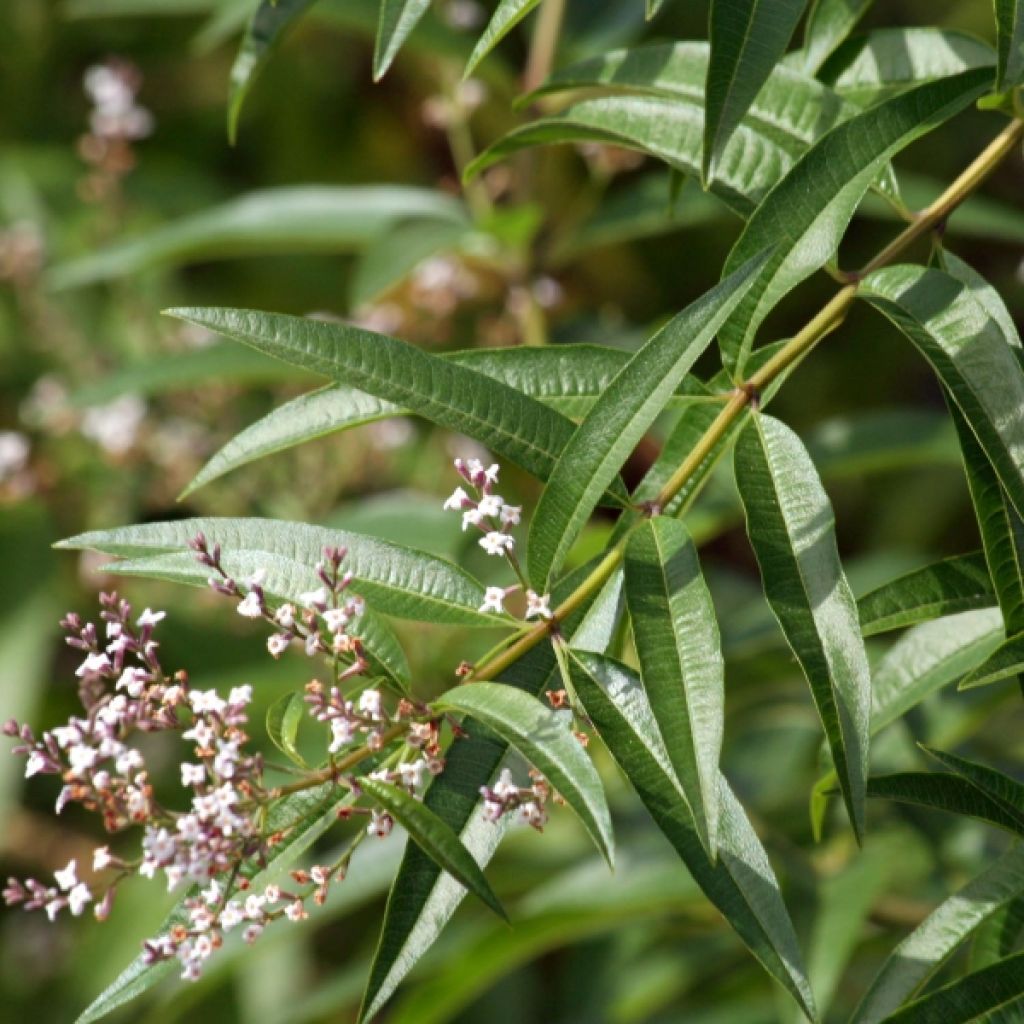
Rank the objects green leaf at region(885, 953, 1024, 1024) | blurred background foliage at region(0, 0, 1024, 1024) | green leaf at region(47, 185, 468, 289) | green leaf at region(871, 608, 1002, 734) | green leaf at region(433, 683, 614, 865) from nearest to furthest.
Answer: green leaf at region(433, 683, 614, 865) < green leaf at region(885, 953, 1024, 1024) < green leaf at region(871, 608, 1002, 734) < blurred background foliage at region(0, 0, 1024, 1024) < green leaf at region(47, 185, 468, 289)

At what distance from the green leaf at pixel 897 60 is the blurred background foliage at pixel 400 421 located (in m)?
0.19

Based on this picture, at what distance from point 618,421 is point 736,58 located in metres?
0.21

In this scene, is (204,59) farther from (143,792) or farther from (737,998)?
(143,792)

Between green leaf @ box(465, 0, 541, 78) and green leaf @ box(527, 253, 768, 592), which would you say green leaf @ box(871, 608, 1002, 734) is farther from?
green leaf @ box(465, 0, 541, 78)

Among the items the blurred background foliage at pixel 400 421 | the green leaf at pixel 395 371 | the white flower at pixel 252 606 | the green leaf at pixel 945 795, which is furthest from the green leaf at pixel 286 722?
the blurred background foliage at pixel 400 421

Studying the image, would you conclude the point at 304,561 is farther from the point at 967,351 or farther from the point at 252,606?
the point at 967,351

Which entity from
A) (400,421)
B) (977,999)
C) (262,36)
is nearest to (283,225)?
(400,421)

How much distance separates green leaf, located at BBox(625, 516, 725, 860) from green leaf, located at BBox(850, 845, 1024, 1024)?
0.20 meters

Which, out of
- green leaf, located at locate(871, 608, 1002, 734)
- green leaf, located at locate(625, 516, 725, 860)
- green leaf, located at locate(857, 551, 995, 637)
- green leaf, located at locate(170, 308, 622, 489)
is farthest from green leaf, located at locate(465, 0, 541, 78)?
green leaf, located at locate(871, 608, 1002, 734)

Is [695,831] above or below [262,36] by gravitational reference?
below

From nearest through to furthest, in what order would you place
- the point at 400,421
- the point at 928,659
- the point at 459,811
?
the point at 459,811 → the point at 928,659 → the point at 400,421

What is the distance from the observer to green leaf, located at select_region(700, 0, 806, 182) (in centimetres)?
76

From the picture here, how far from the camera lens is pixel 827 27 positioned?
3.28 ft

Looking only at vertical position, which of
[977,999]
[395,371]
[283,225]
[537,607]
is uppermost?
[283,225]
